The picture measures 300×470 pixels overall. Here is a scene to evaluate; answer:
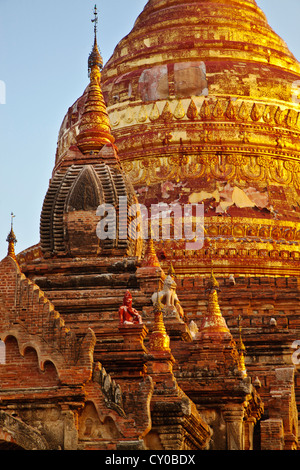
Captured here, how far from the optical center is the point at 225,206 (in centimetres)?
4231

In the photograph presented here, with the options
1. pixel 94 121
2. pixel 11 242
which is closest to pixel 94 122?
pixel 94 121

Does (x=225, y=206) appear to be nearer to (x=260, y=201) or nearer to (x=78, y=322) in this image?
(x=260, y=201)

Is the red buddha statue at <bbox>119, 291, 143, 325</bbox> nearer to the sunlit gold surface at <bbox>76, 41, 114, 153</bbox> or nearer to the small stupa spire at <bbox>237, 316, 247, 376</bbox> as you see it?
the small stupa spire at <bbox>237, 316, 247, 376</bbox>

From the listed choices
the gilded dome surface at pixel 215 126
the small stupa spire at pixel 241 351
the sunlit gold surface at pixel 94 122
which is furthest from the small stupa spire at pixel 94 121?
the gilded dome surface at pixel 215 126

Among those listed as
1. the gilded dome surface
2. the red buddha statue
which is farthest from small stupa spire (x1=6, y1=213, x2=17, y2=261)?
the gilded dome surface

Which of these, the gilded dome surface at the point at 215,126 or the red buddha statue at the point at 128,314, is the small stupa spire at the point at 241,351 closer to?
the red buddha statue at the point at 128,314

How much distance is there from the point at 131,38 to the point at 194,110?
4.92m

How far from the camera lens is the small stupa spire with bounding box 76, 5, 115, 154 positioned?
114ft

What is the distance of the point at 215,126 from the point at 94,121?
934cm

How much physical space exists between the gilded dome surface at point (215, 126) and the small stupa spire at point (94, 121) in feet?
20.1

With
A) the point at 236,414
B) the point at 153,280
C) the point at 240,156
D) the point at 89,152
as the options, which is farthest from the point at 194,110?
the point at 236,414

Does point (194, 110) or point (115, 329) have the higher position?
point (194, 110)

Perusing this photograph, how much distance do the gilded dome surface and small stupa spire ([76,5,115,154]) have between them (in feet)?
20.1

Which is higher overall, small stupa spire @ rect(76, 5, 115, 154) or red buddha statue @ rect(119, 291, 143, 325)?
small stupa spire @ rect(76, 5, 115, 154)
